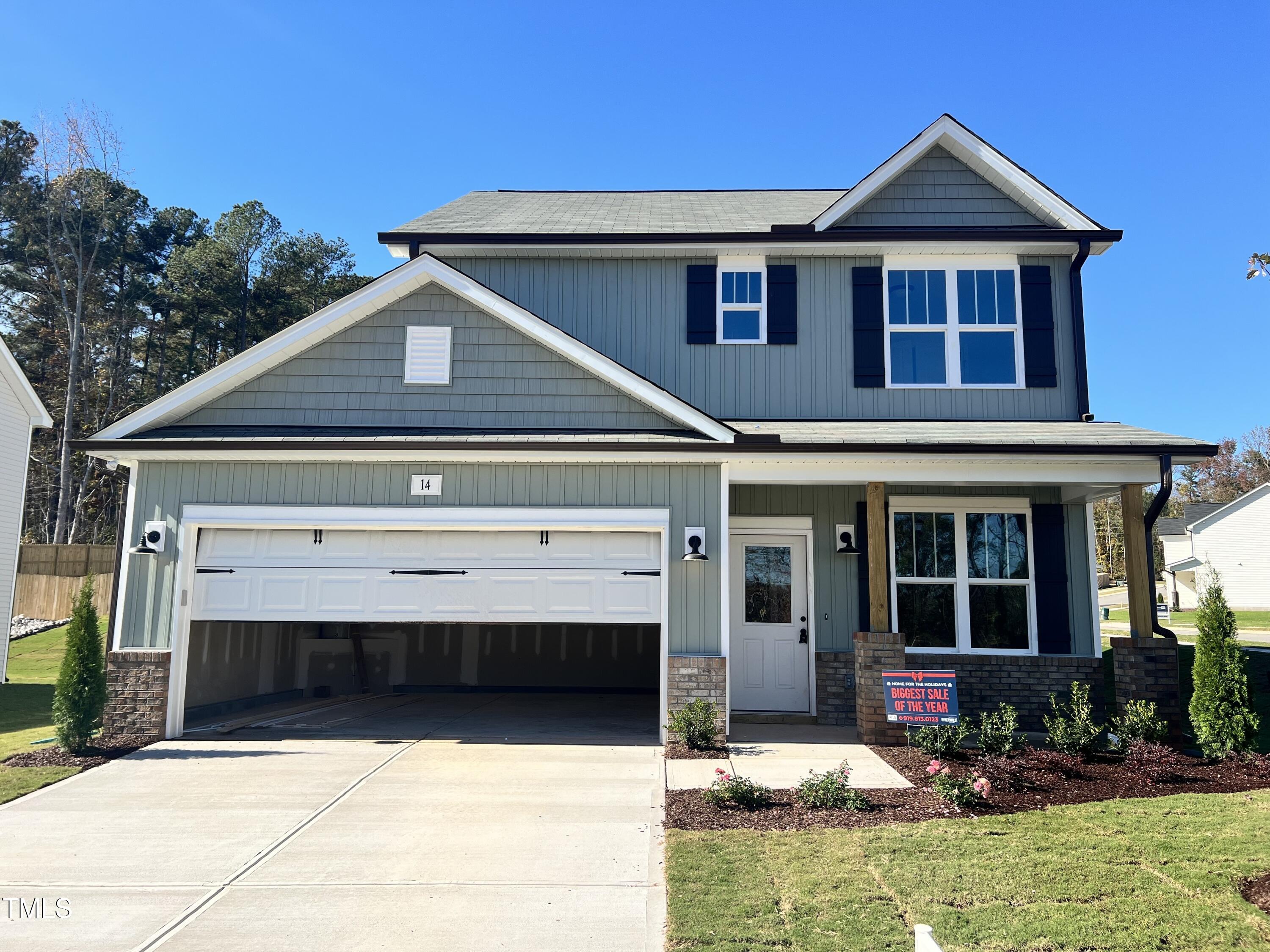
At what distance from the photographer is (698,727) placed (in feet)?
29.5

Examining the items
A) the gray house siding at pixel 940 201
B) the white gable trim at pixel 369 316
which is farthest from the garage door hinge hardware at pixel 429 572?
the gray house siding at pixel 940 201

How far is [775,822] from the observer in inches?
258

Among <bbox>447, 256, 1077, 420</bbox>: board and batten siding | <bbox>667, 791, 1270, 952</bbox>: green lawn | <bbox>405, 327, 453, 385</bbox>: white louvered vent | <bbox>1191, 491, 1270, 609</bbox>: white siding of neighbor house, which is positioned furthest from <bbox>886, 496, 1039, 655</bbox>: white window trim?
<bbox>1191, 491, 1270, 609</bbox>: white siding of neighbor house

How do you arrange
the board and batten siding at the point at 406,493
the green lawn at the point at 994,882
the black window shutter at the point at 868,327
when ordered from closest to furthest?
the green lawn at the point at 994,882
the board and batten siding at the point at 406,493
the black window shutter at the point at 868,327

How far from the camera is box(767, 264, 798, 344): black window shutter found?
39.1ft

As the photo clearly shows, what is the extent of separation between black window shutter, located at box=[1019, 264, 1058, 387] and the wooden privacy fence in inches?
812

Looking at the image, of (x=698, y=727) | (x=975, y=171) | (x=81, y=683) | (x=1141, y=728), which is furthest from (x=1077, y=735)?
(x=81, y=683)

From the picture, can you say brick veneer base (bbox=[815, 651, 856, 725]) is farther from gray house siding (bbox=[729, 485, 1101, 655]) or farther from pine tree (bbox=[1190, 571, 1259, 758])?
pine tree (bbox=[1190, 571, 1259, 758])

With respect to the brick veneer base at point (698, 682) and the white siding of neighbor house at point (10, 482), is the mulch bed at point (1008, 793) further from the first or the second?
the white siding of neighbor house at point (10, 482)

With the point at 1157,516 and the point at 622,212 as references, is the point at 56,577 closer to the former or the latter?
the point at 622,212

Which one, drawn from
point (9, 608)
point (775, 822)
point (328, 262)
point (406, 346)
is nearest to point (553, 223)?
point (406, 346)

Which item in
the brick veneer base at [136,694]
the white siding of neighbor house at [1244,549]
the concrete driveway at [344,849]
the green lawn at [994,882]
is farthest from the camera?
the white siding of neighbor house at [1244,549]

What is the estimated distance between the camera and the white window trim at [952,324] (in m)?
11.7

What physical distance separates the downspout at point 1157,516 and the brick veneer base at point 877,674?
267cm
